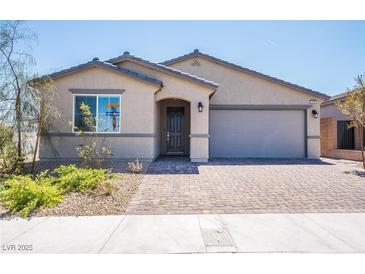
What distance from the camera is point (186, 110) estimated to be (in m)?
13.6

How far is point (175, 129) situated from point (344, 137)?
37.1ft

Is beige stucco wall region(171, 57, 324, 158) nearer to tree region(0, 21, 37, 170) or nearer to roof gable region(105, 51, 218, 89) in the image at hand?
A: roof gable region(105, 51, 218, 89)

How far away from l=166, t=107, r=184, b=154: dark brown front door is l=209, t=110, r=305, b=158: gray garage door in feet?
5.75

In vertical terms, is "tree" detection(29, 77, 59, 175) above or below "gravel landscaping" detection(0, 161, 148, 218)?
above

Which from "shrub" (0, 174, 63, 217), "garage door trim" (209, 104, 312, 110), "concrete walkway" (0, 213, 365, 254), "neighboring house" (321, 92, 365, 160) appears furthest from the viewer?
"neighboring house" (321, 92, 365, 160)

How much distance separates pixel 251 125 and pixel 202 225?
9945mm

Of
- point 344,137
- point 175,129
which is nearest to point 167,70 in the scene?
point 175,129

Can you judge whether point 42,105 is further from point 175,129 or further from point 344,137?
point 344,137

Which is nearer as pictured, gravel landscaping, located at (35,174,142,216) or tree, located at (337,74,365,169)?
gravel landscaping, located at (35,174,142,216)

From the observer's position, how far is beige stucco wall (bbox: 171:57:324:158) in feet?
43.2

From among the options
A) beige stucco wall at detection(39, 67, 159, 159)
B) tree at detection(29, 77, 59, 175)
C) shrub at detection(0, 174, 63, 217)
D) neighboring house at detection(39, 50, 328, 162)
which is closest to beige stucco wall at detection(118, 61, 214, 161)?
neighboring house at detection(39, 50, 328, 162)

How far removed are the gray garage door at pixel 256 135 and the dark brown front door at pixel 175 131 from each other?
175 centimetres

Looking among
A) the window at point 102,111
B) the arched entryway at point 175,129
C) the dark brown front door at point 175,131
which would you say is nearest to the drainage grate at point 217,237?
the window at point 102,111

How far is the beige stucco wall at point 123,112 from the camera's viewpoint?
10.5 meters
